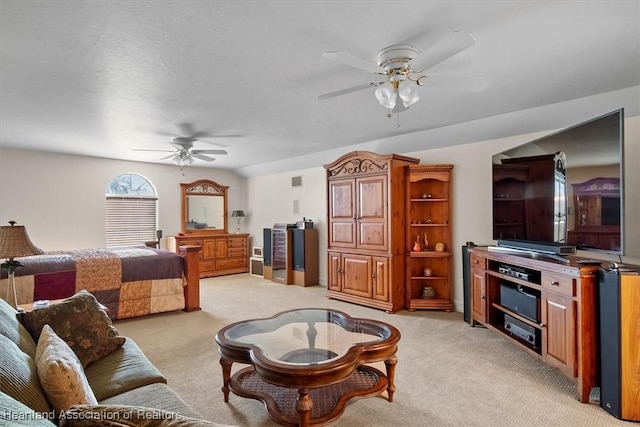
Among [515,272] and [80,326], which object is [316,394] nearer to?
[80,326]

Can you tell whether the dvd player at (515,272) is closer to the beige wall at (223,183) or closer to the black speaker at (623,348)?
the black speaker at (623,348)

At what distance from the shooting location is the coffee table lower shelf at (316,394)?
210cm

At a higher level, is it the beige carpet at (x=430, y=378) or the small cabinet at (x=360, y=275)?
the small cabinet at (x=360, y=275)

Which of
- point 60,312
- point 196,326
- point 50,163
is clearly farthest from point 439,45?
point 50,163

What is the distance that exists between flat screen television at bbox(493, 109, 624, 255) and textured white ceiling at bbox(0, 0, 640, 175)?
0.54m

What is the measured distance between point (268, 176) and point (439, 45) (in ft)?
20.3

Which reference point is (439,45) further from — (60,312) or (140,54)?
(60,312)

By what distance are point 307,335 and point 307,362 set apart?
1.60 feet

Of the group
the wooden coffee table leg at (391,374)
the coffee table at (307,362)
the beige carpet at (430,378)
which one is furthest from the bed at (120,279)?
the wooden coffee table leg at (391,374)

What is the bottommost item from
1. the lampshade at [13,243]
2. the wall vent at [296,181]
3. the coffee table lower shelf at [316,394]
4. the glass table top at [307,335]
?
the coffee table lower shelf at [316,394]

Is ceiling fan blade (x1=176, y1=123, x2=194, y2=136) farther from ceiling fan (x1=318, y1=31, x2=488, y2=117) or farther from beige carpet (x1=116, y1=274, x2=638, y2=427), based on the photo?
ceiling fan (x1=318, y1=31, x2=488, y2=117)

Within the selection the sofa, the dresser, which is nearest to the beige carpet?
the sofa

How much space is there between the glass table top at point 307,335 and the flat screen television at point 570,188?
5.60ft

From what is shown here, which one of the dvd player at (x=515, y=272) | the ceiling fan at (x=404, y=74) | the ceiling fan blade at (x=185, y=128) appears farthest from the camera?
the ceiling fan blade at (x=185, y=128)
